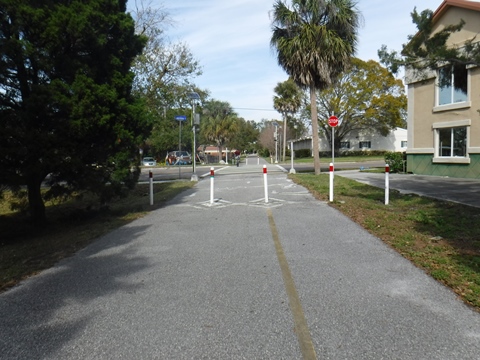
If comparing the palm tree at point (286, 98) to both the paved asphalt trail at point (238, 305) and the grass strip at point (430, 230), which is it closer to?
the grass strip at point (430, 230)

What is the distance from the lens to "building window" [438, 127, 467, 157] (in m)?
18.5

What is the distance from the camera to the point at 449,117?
18.8 metres

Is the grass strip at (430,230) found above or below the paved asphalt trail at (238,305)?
above

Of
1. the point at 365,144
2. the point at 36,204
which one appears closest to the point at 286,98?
the point at 365,144

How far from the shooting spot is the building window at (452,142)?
18.5 m

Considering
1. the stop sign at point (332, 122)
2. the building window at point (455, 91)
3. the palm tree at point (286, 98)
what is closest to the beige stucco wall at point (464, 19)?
the building window at point (455, 91)

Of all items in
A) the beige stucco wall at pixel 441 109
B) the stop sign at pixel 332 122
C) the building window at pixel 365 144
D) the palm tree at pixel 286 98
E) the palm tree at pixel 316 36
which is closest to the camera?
the beige stucco wall at pixel 441 109

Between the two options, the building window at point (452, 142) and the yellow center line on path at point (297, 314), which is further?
the building window at point (452, 142)

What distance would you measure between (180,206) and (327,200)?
4516mm

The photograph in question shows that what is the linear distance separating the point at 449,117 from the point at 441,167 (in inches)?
94.5

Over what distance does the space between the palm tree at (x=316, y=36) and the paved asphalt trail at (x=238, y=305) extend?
1615 centimetres

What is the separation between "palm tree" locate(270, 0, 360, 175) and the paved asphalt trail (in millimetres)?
16154

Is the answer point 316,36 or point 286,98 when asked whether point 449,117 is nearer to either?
point 316,36

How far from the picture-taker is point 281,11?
2184 centimetres
